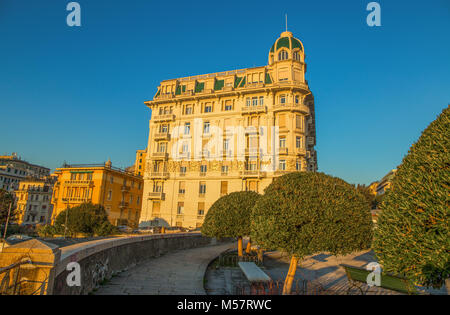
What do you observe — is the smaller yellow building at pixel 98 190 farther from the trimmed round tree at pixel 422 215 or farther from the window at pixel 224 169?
the trimmed round tree at pixel 422 215

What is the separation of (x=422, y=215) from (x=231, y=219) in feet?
40.8

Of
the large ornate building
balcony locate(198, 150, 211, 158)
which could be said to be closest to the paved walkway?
the large ornate building

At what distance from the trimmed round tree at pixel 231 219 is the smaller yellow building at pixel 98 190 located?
32.7m

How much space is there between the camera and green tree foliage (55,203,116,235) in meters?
25.0

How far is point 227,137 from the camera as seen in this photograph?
42406 millimetres

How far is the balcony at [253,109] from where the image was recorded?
1601 inches

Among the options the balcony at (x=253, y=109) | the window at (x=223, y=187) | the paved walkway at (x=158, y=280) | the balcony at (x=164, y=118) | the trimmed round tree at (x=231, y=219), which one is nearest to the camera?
the paved walkway at (x=158, y=280)

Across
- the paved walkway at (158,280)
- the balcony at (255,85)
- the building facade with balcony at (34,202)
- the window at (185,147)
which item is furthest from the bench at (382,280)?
the building facade with balcony at (34,202)

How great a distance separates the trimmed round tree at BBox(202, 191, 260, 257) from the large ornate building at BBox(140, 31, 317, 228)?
69.4 ft

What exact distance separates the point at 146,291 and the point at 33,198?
263 ft

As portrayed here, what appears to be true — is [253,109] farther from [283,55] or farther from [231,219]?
[231,219]

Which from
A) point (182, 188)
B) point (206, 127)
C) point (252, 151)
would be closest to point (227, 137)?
point (206, 127)

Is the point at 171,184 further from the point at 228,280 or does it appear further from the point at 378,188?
the point at 378,188

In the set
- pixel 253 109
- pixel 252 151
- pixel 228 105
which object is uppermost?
pixel 228 105
